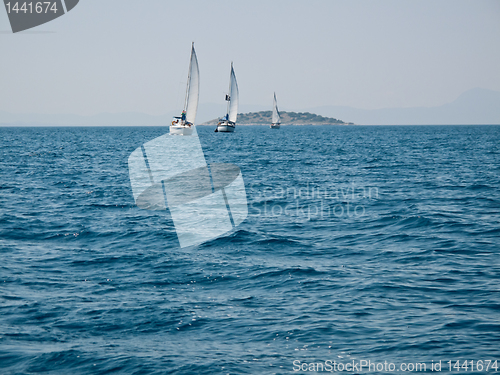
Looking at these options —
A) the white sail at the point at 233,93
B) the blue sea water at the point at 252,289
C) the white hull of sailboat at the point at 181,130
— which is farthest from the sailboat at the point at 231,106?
the blue sea water at the point at 252,289

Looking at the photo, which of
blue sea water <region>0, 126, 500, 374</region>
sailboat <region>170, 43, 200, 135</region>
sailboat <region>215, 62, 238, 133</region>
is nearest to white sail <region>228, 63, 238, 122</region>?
Answer: sailboat <region>215, 62, 238, 133</region>

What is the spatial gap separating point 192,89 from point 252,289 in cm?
7347

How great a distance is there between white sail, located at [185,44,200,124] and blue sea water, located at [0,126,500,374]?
61.4 m

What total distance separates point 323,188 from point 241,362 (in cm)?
2110

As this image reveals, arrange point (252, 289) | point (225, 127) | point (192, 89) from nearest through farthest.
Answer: point (252, 289) < point (192, 89) < point (225, 127)

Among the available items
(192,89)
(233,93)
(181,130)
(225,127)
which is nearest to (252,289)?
(192,89)

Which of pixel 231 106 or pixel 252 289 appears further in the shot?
pixel 231 106

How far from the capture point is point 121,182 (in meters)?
31.4

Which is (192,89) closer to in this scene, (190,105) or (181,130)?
(190,105)

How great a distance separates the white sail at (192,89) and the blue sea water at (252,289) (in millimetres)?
61384

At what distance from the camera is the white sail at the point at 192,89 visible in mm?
79688

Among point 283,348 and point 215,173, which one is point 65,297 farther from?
point 215,173

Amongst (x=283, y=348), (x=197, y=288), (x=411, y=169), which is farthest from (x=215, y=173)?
(x=283, y=348)

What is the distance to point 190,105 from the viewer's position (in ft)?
271
